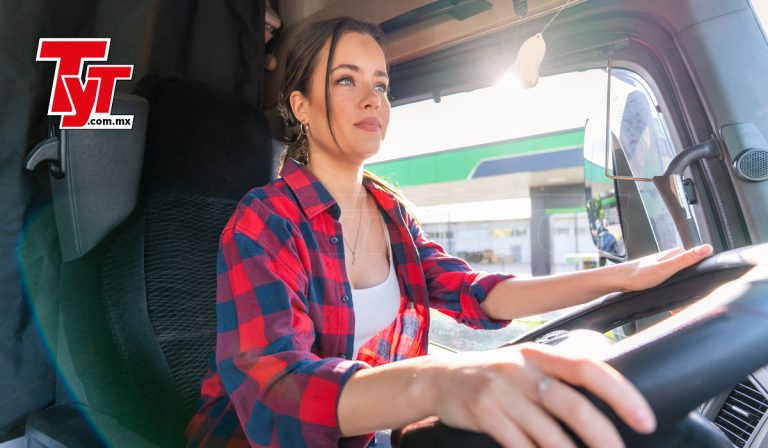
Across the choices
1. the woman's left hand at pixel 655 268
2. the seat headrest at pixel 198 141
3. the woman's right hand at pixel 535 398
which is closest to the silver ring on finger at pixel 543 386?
the woman's right hand at pixel 535 398

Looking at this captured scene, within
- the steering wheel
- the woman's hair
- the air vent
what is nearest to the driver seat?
the woman's hair

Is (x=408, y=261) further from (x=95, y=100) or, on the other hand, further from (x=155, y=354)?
(x=95, y=100)

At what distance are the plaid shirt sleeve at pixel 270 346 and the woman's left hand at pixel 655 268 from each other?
0.56m

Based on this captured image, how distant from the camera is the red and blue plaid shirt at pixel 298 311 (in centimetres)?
57

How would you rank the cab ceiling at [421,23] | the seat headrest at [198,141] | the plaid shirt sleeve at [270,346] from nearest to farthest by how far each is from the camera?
the plaid shirt sleeve at [270,346] → the seat headrest at [198,141] → the cab ceiling at [421,23]

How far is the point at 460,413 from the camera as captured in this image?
0.40 metres

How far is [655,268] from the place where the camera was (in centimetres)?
81

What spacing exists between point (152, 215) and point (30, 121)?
1.49 feet

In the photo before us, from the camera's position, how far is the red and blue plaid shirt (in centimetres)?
57

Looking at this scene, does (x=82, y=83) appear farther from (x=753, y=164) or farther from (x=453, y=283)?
(x=753, y=164)

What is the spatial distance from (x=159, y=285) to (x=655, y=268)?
986 mm

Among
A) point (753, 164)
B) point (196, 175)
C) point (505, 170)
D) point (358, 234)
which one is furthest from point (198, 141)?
point (505, 170)

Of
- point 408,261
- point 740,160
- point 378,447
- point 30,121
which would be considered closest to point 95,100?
point 30,121

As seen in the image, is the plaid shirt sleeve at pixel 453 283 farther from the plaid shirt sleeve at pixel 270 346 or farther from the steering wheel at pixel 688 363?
the steering wheel at pixel 688 363
